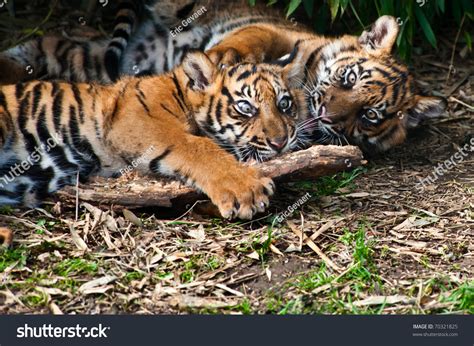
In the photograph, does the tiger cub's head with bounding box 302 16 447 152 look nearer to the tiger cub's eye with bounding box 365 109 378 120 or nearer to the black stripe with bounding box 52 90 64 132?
→ the tiger cub's eye with bounding box 365 109 378 120

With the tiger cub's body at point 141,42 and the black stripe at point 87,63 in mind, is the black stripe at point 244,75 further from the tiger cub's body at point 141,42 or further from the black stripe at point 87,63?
the black stripe at point 87,63

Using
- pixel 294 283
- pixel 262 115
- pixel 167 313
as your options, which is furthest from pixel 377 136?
pixel 167 313

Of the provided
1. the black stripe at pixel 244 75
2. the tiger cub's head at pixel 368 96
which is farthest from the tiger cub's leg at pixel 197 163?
the tiger cub's head at pixel 368 96

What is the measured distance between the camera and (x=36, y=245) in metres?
4.21

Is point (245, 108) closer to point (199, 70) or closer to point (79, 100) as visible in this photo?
point (199, 70)

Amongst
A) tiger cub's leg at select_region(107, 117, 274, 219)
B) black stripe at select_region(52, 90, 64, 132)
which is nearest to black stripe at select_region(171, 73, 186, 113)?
tiger cub's leg at select_region(107, 117, 274, 219)

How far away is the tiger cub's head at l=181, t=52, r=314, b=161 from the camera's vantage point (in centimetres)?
461

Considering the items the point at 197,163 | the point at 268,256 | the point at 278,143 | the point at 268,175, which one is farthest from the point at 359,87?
the point at 268,256

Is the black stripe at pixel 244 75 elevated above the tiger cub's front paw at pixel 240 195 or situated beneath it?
elevated above

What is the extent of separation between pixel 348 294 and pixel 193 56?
168cm

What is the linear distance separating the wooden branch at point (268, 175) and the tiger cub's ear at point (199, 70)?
65 centimetres

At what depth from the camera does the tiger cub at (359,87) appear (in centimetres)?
523

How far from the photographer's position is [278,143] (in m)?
4.54

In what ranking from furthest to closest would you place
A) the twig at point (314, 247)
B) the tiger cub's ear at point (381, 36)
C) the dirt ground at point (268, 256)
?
the tiger cub's ear at point (381, 36) < the twig at point (314, 247) < the dirt ground at point (268, 256)
